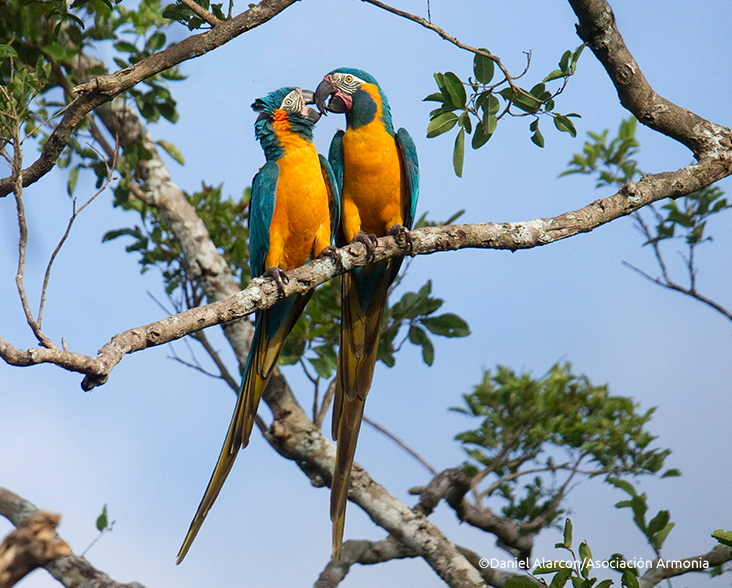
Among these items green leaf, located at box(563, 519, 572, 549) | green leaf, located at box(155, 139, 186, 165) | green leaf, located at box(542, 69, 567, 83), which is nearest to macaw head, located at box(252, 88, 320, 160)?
green leaf, located at box(542, 69, 567, 83)

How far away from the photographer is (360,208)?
2936mm

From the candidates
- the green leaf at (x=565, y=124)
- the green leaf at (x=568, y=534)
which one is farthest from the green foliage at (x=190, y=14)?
the green leaf at (x=568, y=534)

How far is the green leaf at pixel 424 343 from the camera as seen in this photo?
3463mm

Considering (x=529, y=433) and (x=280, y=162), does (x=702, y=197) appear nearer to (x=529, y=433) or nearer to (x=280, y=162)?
(x=529, y=433)

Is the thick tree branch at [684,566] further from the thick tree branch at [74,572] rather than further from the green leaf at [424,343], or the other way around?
the thick tree branch at [74,572]

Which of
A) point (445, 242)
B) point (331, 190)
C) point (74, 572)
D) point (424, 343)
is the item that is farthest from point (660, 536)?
point (74, 572)

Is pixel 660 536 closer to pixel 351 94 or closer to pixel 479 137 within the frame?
pixel 479 137

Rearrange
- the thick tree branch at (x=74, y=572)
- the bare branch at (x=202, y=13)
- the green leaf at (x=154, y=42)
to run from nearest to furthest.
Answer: the bare branch at (x=202, y=13) < the thick tree branch at (x=74, y=572) < the green leaf at (x=154, y=42)

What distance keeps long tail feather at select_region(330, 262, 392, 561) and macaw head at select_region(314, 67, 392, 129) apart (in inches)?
28.5

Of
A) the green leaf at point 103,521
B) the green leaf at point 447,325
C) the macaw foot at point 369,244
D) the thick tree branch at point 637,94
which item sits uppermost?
the thick tree branch at point 637,94

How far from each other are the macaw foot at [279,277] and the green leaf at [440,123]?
2.61 feet

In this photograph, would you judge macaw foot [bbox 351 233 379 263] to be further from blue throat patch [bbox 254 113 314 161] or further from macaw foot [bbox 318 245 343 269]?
blue throat patch [bbox 254 113 314 161]

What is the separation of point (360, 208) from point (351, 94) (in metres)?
0.55

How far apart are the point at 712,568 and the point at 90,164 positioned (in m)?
3.89
